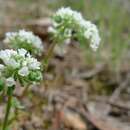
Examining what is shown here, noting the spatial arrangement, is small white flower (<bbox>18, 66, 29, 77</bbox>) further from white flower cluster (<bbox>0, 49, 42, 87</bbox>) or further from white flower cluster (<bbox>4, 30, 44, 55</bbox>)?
white flower cluster (<bbox>4, 30, 44, 55</bbox>)

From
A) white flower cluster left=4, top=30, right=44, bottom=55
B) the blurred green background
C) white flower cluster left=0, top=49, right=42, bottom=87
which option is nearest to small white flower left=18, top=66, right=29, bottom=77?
white flower cluster left=0, top=49, right=42, bottom=87

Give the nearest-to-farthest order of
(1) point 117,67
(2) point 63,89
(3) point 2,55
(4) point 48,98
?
1. (3) point 2,55
2. (4) point 48,98
3. (2) point 63,89
4. (1) point 117,67

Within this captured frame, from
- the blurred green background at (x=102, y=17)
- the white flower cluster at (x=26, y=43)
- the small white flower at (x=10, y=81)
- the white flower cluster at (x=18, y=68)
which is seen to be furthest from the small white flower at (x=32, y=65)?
the blurred green background at (x=102, y=17)

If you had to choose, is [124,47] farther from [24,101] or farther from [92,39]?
[92,39]

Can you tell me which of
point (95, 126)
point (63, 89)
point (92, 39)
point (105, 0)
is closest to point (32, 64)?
point (92, 39)

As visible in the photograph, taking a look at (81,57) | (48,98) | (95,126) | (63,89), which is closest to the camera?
(95,126)

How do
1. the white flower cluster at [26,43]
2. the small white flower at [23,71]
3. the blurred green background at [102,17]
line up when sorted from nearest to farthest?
the small white flower at [23,71], the white flower cluster at [26,43], the blurred green background at [102,17]

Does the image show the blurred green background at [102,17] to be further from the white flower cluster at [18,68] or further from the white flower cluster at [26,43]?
the white flower cluster at [18,68]
